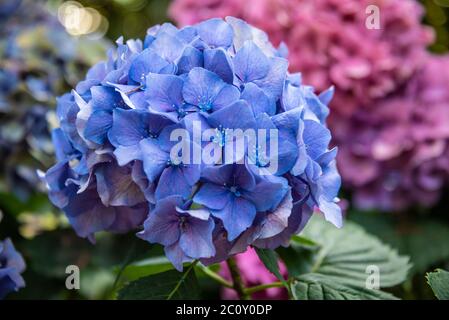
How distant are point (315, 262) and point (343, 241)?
0.09 m

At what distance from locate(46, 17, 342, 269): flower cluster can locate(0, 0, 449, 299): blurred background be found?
21.7 inches

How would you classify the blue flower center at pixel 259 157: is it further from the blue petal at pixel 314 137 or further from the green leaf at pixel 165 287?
the green leaf at pixel 165 287

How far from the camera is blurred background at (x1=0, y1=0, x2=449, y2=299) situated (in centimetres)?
132

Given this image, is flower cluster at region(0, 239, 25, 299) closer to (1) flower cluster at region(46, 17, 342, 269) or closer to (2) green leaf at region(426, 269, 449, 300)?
(1) flower cluster at region(46, 17, 342, 269)

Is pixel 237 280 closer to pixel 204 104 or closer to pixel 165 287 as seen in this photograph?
pixel 165 287

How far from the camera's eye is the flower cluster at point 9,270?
2.74 feet

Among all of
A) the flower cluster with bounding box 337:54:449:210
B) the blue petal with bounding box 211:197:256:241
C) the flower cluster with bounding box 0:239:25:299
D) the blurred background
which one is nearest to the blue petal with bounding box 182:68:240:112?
the blue petal with bounding box 211:197:256:241

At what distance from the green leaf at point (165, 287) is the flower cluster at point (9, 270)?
134 mm

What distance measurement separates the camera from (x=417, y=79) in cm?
150

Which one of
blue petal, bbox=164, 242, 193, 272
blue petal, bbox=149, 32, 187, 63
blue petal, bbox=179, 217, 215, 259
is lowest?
blue petal, bbox=164, 242, 193, 272

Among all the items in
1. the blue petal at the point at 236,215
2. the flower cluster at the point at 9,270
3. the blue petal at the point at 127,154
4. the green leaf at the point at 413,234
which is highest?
the blue petal at the point at 127,154

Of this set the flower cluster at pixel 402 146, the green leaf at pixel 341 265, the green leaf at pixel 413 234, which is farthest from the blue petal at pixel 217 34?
the green leaf at pixel 413 234

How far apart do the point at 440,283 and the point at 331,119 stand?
780mm

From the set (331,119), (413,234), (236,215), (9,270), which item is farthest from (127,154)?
(413,234)
